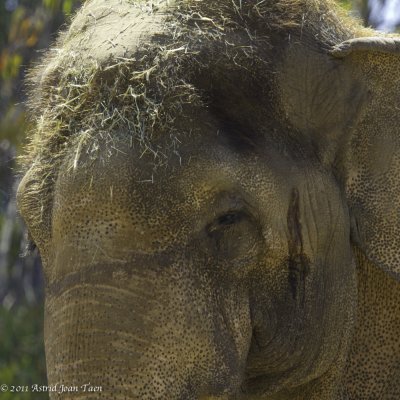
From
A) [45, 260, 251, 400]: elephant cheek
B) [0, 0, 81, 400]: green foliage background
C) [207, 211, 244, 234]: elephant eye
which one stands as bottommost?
[0, 0, 81, 400]: green foliage background

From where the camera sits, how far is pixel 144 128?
3158 millimetres

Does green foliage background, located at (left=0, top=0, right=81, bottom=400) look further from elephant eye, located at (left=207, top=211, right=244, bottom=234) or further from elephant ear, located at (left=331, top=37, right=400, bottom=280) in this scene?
elephant eye, located at (left=207, top=211, right=244, bottom=234)

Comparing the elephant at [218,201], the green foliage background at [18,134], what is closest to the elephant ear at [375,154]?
the elephant at [218,201]

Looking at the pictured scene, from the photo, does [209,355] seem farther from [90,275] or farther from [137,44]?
[137,44]

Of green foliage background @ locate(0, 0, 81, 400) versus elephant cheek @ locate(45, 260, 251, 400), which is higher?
elephant cheek @ locate(45, 260, 251, 400)

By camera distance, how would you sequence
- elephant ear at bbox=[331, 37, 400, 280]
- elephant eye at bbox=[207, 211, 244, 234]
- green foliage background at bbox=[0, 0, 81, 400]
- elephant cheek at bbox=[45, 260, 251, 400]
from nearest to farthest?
elephant cheek at bbox=[45, 260, 251, 400] < elephant eye at bbox=[207, 211, 244, 234] < elephant ear at bbox=[331, 37, 400, 280] < green foliage background at bbox=[0, 0, 81, 400]

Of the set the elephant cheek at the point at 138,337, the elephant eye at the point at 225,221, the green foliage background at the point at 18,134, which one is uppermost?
the elephant eye at the point at 225,221

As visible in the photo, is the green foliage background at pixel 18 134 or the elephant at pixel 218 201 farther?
the green foliage background at pixel 18 134

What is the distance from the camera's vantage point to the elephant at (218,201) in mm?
3041

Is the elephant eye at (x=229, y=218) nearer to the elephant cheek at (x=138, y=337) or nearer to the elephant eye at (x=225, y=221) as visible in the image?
the elephant eye at (x=225, y=221)

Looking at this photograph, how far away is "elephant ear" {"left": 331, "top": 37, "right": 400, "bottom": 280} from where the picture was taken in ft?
11.7

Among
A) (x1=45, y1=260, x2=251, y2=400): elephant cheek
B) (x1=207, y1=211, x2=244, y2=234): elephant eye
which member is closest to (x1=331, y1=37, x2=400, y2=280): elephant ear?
(x1=207, y1=211, x2=244, y2=234): elephant eye

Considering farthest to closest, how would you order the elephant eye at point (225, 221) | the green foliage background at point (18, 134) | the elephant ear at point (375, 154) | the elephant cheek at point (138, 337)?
the green foliage background at point (18, 134) < the elephant ear at point (375, 154) < the elephant eye at point (225, 221) < the elephant cheek at point (138, 337)

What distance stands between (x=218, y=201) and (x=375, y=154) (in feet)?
2.03
